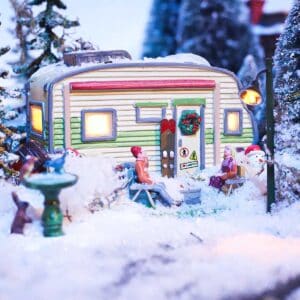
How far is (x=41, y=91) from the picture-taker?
42.4 feet

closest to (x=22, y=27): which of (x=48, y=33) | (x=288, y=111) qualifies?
(x=48, y=33)

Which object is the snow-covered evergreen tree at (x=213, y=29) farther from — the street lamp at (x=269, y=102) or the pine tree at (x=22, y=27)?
the street lamp at (x=269, y=102)

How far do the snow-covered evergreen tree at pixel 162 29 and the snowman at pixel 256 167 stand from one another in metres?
12.0

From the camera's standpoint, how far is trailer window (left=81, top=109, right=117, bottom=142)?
12.1 m

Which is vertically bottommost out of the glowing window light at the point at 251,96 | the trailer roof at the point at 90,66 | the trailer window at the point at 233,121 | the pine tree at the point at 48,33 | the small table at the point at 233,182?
the small table at the point at 233,182

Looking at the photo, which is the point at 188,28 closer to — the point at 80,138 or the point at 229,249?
the point at 80,138

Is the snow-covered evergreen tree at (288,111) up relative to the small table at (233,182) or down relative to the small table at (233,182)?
up

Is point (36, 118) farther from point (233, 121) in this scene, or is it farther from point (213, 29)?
point (213, 29)

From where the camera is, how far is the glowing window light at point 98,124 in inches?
479

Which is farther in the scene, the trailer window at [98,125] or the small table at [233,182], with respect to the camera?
the trailer window at [98,125]

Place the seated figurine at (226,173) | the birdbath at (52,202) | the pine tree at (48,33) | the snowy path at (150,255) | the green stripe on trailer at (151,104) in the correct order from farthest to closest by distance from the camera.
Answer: the pine tree at (48,33), the green stripe on trailer at (151,104), the seated figurine at (226,173), the birdbath at (52,202), the snowy path at (150,255)

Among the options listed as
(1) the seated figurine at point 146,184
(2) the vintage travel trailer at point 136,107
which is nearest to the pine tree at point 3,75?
(2) the vintage travel trailer at point 136,107

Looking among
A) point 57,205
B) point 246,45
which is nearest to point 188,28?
point 246,45

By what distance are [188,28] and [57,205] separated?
15208mm
